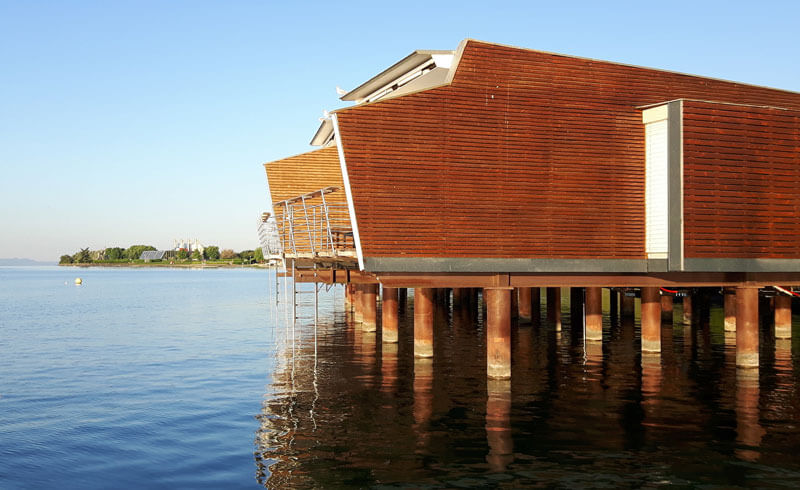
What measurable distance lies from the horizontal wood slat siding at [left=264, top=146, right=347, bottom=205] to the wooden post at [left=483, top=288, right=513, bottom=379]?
14.8 metres

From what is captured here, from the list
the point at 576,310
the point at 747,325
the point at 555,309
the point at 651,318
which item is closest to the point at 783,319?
the point at 651,318

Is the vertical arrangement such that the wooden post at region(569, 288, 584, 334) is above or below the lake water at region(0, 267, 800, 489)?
above

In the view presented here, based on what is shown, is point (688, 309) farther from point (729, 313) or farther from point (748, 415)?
point (748, 415)

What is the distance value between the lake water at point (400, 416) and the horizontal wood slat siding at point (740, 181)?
13.6ft

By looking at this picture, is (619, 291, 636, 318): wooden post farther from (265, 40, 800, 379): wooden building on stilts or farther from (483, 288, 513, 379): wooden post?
(483, 288, 513, 379): wooden post

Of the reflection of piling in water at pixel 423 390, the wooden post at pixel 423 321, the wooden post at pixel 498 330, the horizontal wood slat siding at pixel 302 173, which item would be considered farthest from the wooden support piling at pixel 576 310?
the wooden post at pixel 498 330

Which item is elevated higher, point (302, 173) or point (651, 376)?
point (302, 173)

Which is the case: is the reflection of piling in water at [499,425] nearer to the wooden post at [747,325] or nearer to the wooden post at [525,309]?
the wooden post at [747,325]

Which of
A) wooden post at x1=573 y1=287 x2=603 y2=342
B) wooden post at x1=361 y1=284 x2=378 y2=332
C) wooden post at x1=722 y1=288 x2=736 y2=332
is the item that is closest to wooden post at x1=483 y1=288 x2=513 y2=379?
wooden post at x1=573 y1=287 x2=603 y2=342

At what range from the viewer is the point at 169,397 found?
21188 millimetres

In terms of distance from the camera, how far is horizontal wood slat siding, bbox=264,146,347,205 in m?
33.5

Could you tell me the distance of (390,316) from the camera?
2980 centimetres

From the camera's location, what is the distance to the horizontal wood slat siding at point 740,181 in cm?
2012

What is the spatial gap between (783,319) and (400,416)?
20.4 m
